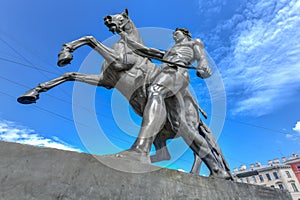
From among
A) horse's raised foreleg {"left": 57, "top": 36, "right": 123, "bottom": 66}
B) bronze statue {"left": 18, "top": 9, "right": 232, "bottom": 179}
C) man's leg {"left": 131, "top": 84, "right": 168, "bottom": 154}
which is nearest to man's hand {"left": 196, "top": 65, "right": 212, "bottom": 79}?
bronze statue {"left": 18, "top": 9, "right": 232, "bottom": 179}

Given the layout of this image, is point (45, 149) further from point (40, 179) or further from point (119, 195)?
point (119, 195)

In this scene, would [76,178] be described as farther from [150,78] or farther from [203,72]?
[203,72]

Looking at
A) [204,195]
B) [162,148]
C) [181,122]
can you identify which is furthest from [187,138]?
[204,195]

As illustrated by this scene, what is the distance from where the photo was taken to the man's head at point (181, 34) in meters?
3.73

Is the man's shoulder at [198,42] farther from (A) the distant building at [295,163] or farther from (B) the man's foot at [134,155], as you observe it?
(A) the distant building at [295,163]

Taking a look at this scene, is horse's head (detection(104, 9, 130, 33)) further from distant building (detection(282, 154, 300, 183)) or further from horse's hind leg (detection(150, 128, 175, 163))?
distant building (detection(282, 154, 300, 183))

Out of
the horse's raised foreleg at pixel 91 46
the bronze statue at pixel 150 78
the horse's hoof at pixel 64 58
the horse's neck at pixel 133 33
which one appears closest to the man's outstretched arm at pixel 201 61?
the bronze statue at pixel 150 78

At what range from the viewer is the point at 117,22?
11.5 feet

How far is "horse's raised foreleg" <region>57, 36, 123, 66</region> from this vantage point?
249cm

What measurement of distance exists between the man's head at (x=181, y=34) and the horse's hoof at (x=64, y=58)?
2.07 meters

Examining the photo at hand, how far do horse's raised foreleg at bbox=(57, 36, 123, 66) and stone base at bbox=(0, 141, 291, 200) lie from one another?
52.3 inches

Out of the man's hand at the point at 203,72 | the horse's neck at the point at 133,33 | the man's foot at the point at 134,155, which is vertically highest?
the horse's neck at the point at 133,33

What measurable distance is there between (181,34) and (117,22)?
1.24 metres

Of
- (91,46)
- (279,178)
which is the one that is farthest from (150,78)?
(279,178)
